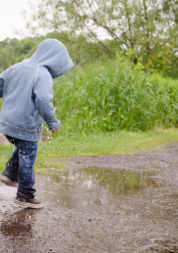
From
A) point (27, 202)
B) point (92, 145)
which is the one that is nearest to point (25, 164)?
point (27, 202)

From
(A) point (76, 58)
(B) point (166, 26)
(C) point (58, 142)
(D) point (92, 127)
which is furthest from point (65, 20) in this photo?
(C) point (58, 142)

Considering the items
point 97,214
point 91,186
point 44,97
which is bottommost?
point 91,186

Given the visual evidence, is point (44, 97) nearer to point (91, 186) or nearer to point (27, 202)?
point (27, 202)

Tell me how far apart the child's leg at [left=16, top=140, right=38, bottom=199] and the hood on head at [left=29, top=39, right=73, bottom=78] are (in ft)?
2.56

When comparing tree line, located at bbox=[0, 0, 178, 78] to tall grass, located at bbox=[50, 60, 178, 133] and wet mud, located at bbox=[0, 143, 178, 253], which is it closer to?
tall grass, located at bbox=[50, 60, 178, 133]

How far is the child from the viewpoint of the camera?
9.00 ft

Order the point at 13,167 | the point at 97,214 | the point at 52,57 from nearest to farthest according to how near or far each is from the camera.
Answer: the point at 97,214, the point at 52,57, the point at 13,167

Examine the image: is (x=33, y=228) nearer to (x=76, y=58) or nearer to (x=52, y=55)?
(x=52, y=55)

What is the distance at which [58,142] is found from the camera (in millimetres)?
6766

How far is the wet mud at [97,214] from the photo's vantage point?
218cm

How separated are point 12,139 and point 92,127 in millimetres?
5310

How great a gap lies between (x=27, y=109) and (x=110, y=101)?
6153mm

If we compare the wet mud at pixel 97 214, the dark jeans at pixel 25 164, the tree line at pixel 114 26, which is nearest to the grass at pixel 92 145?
the wet mud at pixel 97 214

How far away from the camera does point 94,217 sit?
271 centimetres
